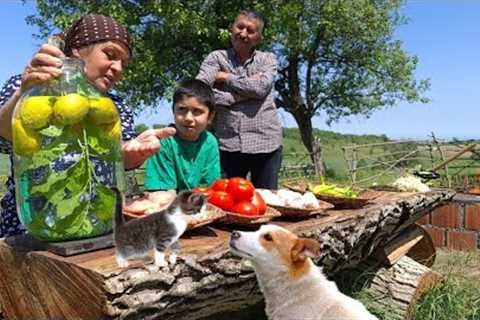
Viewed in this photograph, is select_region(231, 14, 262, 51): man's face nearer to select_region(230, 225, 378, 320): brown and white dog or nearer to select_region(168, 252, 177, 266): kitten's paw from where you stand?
select_region(230, 225, 378, 320): brown and white dog

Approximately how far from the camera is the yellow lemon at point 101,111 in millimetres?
1812

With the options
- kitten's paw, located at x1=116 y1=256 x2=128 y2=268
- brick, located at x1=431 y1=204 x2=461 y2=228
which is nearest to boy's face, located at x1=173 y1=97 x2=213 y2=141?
kitten's paw, located at x1=116 y1=256 x2=128 y2=268

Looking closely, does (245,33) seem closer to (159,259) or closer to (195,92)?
(195,92)

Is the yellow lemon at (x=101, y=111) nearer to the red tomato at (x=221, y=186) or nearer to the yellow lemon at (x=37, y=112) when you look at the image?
the yellow lemon at (x=37, y=112)

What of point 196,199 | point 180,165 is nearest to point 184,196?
point 196,199

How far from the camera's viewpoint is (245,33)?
167 inches

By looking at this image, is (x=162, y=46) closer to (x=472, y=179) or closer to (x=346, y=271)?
(x=472, y=179)

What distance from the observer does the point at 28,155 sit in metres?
1.78

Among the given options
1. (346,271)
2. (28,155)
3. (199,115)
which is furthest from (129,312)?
(346,271)

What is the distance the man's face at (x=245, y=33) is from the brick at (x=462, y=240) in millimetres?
3484

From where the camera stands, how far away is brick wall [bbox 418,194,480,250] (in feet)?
20.2

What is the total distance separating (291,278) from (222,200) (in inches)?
20.2

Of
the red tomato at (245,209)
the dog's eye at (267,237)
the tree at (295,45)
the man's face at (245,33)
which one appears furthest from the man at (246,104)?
the tree at (295,45)

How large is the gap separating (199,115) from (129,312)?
1.59 m
